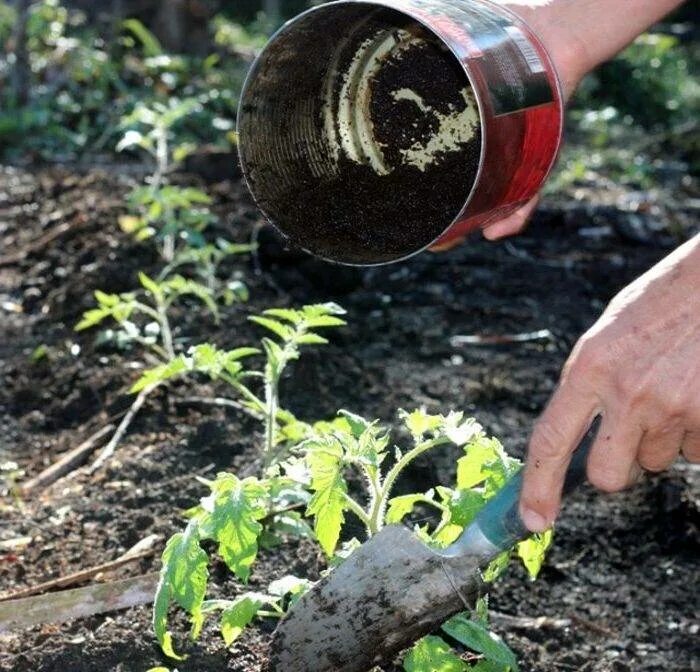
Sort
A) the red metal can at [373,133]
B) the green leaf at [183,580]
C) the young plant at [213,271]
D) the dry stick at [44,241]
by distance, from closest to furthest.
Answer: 1. the green leaf at [183,580]
2. the red metal can at [373,133]
3. the young plant at [213,271]
4. the dry stick at [44,241]

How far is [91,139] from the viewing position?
6.58 m

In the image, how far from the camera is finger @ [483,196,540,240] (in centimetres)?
240

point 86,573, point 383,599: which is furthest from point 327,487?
point 86,573

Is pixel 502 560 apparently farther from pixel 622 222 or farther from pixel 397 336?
pixel 622 222

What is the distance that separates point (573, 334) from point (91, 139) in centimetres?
345

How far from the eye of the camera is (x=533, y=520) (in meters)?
1.82

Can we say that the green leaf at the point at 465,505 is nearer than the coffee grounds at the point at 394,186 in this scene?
Yes

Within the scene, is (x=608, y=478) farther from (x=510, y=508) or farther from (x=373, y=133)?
(x=373, y=133)

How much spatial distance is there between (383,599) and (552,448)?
41 centimetres

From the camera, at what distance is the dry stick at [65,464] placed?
2.95 metres

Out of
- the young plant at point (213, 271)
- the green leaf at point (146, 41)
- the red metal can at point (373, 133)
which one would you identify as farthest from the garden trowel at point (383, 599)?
the green leaf at point (146, 41)

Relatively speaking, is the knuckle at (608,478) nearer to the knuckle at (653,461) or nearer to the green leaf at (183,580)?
the knuckle at (653,461)

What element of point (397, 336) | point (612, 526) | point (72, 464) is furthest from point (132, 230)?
point (612, 526)

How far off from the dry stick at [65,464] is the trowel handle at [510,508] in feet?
4.44
